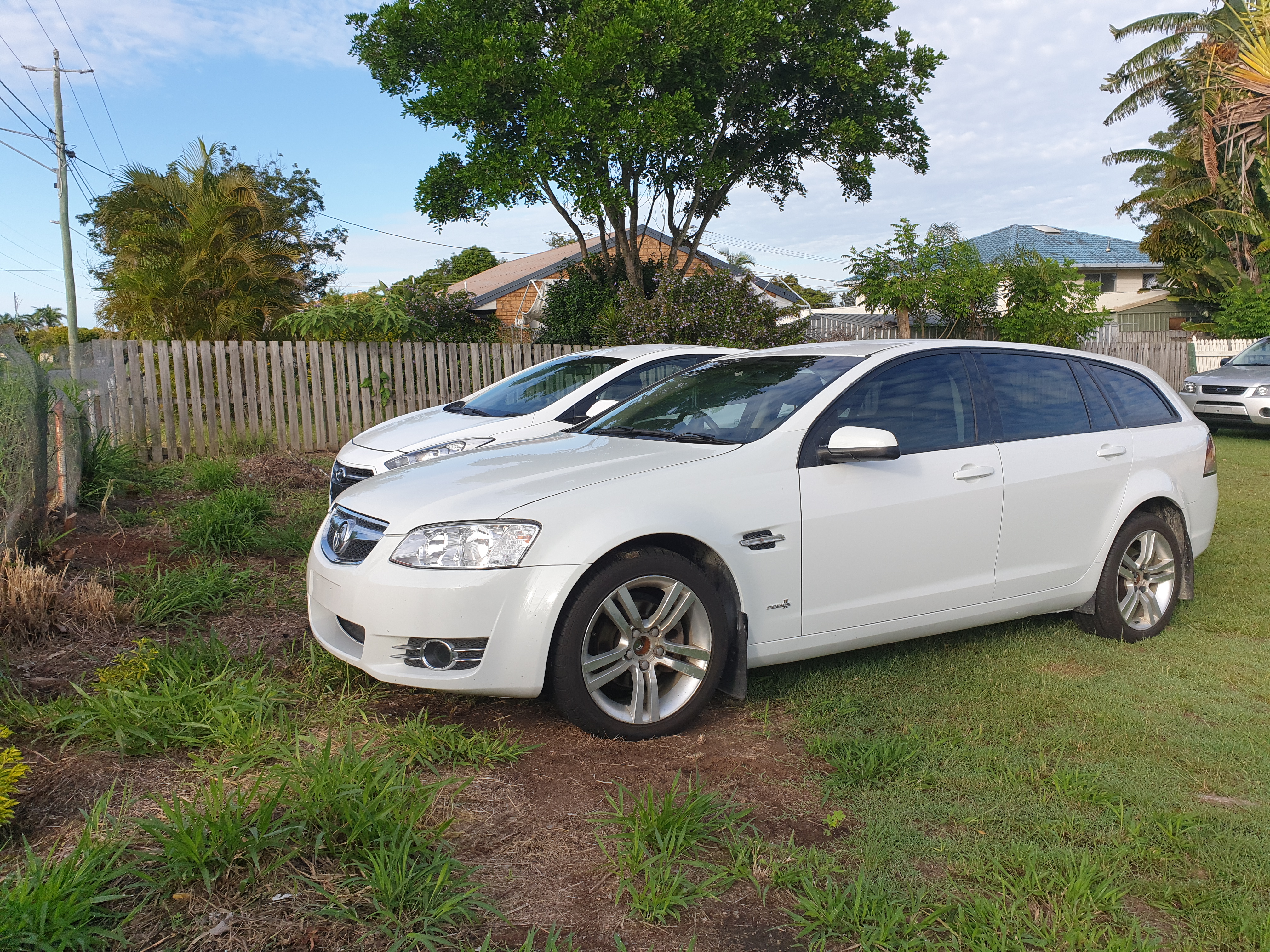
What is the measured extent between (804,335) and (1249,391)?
6432 millimetres

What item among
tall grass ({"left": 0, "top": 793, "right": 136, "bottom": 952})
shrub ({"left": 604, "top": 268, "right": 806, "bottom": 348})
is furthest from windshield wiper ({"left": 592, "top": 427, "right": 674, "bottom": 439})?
shrub ({"left": 604, "top": 268, "right": 806, "bottom": 348})

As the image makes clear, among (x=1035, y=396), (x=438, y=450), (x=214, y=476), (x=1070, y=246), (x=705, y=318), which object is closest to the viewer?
(x=1035, y=396)

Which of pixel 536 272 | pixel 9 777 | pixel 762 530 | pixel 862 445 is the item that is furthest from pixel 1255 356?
pixel 536 272

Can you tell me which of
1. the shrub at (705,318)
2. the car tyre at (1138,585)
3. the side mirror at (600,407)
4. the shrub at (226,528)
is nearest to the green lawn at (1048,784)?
the car tyre at (1138,585)

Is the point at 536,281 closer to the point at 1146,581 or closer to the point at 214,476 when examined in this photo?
the point at 214,476

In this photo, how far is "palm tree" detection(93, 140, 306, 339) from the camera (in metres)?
17.2

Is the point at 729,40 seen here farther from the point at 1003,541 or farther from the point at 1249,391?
the point at 1003,541

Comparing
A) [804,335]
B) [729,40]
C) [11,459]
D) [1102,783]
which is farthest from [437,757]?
[729,40]

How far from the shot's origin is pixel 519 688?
11.3 ft

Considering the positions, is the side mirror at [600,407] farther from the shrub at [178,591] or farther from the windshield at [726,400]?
the shrub at [178,591]

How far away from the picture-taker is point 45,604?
14.5ft

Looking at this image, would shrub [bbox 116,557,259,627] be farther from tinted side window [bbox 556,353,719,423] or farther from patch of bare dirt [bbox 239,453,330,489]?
patch of bare dirt [bbox 239,453,330,489]

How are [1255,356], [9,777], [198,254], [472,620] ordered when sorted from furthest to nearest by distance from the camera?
[198,254], [1255,356], [472,620], [9,777]

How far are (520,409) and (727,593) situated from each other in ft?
14.8
